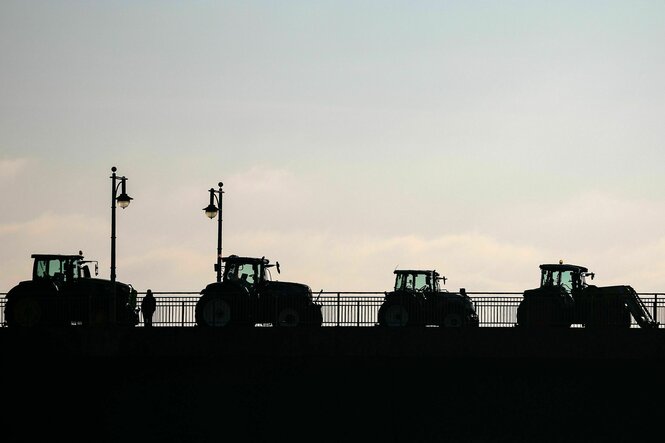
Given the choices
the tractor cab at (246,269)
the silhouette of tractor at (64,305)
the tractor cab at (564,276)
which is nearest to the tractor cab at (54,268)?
the silhouette of tractor at (64,305)

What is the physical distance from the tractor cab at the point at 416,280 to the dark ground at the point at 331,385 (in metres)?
5.99

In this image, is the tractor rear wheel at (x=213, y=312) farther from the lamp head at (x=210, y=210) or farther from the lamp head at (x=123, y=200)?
the lamp head at (x=210, y=210)

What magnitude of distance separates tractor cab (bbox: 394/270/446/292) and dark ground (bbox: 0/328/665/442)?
599 centimetres

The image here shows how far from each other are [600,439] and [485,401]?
311 centimetres

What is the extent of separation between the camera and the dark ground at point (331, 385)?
40875mm

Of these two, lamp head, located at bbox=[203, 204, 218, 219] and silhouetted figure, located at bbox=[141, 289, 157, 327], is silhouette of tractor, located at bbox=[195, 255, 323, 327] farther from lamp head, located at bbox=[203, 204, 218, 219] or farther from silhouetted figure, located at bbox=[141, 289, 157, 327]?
lamp head, located at bbox=[203, 204, 218, 219]

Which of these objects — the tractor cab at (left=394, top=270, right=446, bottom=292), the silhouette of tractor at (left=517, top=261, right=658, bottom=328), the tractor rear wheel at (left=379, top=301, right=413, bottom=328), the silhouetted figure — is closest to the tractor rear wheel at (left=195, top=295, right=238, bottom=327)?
the silhouetted figure

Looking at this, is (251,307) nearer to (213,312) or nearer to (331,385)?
(213,312)

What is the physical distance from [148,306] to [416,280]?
855 centimetres

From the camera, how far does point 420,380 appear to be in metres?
41.6

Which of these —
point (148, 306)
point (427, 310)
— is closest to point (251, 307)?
point (148, 306)

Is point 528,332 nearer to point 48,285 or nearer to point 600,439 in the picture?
point 600,439

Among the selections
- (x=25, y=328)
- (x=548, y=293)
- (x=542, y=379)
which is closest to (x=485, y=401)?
(x=542, y=379)

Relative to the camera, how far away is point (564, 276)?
47.1 meters
